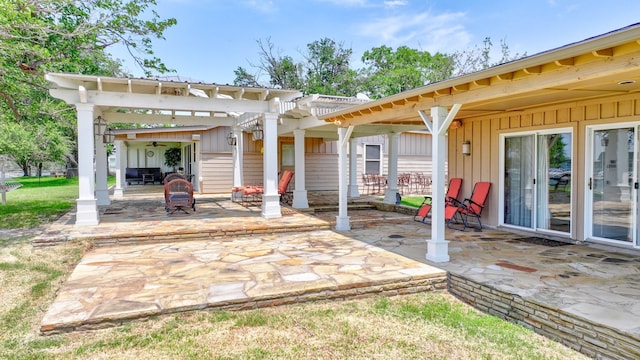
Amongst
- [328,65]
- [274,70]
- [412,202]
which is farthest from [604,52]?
[328,65]

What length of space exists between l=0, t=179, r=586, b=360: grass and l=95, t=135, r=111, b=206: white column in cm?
681

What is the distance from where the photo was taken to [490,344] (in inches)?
126

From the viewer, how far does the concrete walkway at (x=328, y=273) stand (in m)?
3.46

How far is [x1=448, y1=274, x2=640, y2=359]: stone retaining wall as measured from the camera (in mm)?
2951

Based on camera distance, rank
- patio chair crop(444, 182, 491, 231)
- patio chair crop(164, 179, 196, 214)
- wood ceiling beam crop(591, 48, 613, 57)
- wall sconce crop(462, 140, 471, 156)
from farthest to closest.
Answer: patio chair crop(164, 179, 196, 214)
wall sconce crop(462, 140, 471, 156)
patio chair crop(444, 182, 491, 231)
wood ceiling beam crop(591, 48, 613, 57)

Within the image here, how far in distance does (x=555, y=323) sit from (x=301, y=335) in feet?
7.06

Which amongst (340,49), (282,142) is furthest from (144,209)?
(340,49)

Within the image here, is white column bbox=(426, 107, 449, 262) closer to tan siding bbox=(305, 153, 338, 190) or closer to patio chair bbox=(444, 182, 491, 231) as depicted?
patio chair bbox=(444, 182, 491, 231)

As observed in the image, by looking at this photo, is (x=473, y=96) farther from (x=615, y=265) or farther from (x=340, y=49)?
(x=340, y=49)

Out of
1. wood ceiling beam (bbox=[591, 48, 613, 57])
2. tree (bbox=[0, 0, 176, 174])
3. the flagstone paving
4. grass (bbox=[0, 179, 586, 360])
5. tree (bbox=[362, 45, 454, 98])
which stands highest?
tree (bbox=[362, 45, 454, 98])

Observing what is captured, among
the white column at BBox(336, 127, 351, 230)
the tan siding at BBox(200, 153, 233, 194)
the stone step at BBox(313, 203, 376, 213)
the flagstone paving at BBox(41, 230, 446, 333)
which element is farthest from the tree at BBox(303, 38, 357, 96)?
the flagstone paving at BBox(41, 230, 446, 333)

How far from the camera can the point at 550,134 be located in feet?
21.3

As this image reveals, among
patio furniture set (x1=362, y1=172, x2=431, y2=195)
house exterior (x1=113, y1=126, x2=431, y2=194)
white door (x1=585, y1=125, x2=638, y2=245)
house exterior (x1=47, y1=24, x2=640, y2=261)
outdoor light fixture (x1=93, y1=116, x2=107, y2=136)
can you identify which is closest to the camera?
house exterior (x1=47, y1=24, x2=640, y2=261)

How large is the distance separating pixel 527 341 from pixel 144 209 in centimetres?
904
